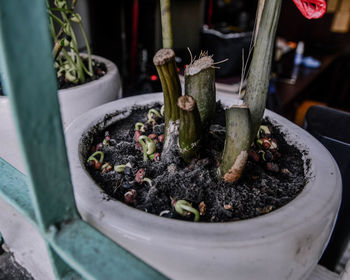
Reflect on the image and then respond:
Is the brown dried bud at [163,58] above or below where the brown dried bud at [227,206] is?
above

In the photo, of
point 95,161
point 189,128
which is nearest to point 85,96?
point 95,161

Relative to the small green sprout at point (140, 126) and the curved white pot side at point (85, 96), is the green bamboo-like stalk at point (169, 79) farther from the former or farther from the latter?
the curved white pot side at point (85, 96)

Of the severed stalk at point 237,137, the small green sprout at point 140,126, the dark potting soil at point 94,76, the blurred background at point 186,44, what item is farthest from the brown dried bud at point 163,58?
the blurred background at point 186,44

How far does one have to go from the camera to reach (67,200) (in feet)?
0.94

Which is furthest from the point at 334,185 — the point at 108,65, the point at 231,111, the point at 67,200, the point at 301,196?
the point at 108,65

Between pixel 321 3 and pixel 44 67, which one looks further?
pixel 321 3

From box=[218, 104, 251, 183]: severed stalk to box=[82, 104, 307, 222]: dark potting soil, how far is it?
0.04 m

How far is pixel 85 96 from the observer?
0.61 m

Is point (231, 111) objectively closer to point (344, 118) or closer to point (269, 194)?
point (269, 194)

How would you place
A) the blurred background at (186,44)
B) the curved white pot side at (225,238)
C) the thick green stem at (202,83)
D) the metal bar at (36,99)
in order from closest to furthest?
the metal bar at (36,99)
the curved white pot side at (225,238)
the thick green stem at (202,83)
the blurred background at (186,44)

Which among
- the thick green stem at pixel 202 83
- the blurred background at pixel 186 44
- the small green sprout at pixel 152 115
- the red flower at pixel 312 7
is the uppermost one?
the red flower at pixel 312 7

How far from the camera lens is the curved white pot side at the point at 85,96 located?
1.94 ft

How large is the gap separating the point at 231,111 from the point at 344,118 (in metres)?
0.46

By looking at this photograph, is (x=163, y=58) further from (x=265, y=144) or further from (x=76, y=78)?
(x=76, y=78)
